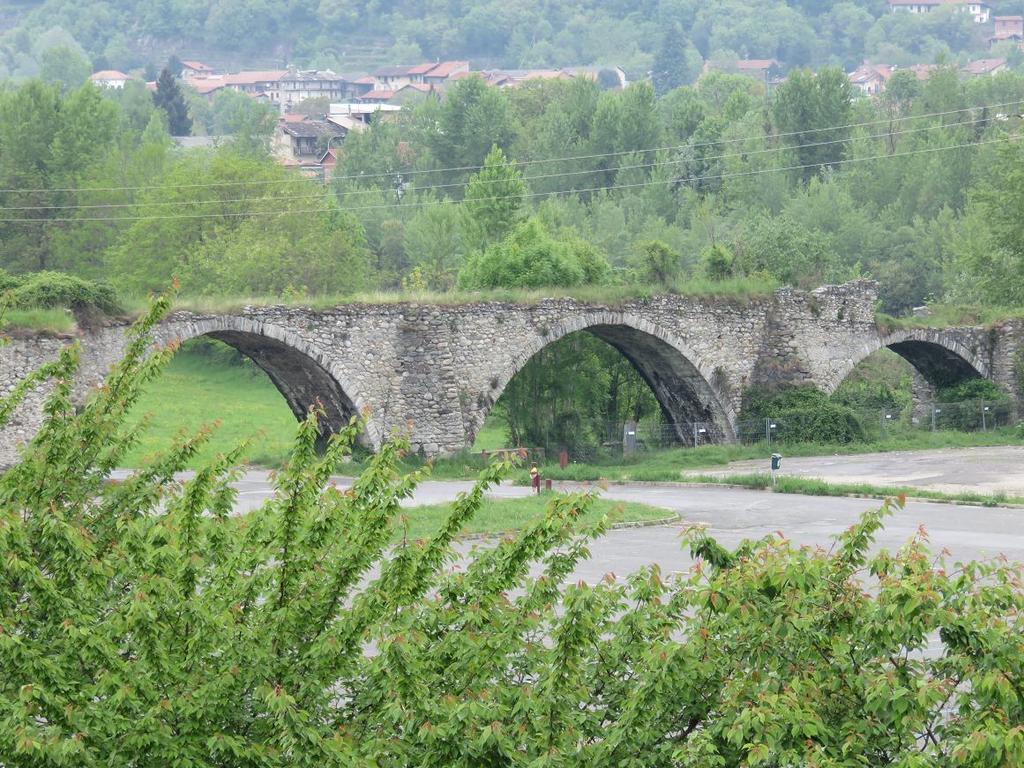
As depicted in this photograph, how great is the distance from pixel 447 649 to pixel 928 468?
21861mm

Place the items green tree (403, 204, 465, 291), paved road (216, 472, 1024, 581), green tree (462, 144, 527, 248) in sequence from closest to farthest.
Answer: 1. paved road (216, 472, 1024, 581)
2. green tree (462, 144, 527, 248)
3. green tree (403, 204, 465, 291)

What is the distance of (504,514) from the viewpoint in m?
20.7

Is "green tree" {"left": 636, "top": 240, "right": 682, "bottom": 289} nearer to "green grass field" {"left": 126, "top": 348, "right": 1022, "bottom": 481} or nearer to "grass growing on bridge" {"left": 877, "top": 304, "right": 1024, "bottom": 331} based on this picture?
"green grass field" {"left": 126, "top": 348, "right": 1022, "bottom": 481}

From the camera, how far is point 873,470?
27.6 metres

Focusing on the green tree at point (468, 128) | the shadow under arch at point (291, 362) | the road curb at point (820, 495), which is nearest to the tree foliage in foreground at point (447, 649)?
the road curb at point (820, 495)

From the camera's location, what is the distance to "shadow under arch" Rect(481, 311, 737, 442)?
30328mm

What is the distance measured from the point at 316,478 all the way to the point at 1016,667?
3239 mm

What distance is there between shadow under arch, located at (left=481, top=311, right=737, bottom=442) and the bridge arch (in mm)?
2664

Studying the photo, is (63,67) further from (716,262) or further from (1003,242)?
(1003,242)

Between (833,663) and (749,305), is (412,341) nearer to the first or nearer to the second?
(749,305)

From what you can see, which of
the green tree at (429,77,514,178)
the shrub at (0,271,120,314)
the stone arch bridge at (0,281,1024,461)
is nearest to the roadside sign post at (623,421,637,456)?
the stone arch bridge at (0,281,1024,461)

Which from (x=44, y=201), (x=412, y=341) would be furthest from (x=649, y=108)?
(x=412, y=341)

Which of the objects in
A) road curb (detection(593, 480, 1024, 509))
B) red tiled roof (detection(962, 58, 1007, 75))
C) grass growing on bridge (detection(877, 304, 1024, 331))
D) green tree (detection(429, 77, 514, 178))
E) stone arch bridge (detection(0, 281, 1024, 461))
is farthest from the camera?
red tiled roof (detection(962, 58, 1007, 75))

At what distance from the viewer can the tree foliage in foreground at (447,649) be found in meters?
6.53
